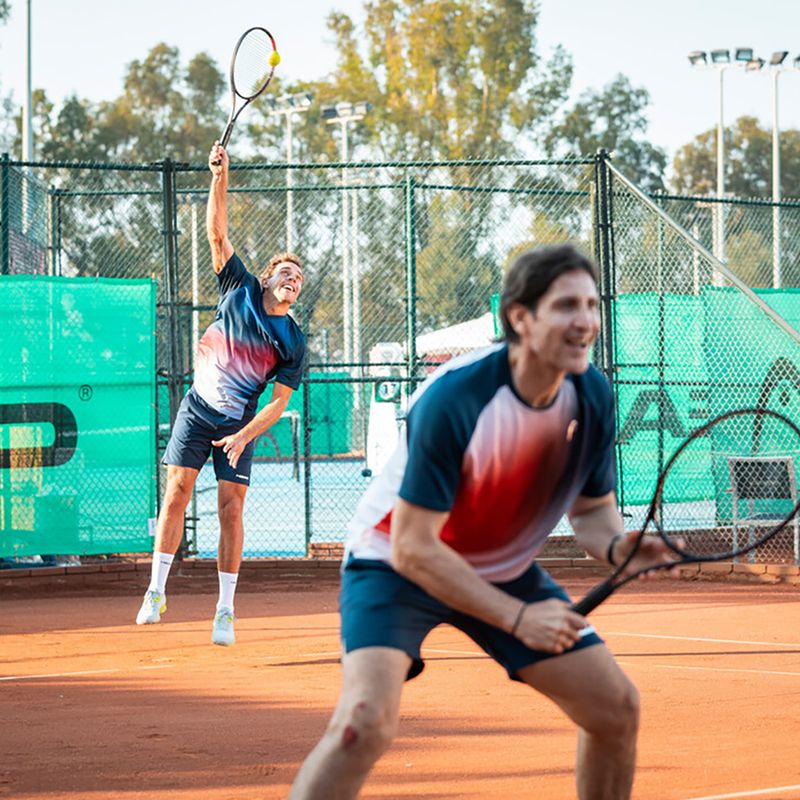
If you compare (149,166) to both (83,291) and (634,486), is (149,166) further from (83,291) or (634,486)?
(634,486)

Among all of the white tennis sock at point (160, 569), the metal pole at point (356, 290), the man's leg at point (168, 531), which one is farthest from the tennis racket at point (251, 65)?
the metal pole at point (356, 290)

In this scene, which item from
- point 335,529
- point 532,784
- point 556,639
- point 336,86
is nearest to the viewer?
point 556,639

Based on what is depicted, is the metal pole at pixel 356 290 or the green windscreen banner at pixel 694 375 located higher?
the metal pole at pixel 356 290

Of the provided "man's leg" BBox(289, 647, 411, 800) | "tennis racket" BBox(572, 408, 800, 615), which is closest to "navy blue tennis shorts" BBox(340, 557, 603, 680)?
"man's leg" BBox(289, 647, 411, 800)

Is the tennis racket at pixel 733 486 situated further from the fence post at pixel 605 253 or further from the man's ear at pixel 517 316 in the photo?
the man's ear at pixel 517 316

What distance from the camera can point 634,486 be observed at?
503 inches

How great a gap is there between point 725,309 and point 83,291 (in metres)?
5.55

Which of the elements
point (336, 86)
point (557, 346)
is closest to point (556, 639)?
point (557, 346)

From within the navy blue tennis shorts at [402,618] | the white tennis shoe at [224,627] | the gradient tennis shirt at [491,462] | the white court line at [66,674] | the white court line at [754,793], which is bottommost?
the white court line at [66,674]

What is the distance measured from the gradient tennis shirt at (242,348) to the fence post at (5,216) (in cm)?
400

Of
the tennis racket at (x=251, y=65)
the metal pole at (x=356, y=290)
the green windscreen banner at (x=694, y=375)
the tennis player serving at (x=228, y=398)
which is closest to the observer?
the tennis player serving at (x=228, y=398)

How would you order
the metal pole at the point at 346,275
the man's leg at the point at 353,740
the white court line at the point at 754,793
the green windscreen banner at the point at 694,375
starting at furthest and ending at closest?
the metal pole at the point at 346,275 < the green windscreen banner at the point at 694,375 < the white court line at the point at 754,793 < the man's leg at the point at 353,740

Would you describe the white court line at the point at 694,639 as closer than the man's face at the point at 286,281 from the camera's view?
No

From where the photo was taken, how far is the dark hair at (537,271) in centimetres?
324
